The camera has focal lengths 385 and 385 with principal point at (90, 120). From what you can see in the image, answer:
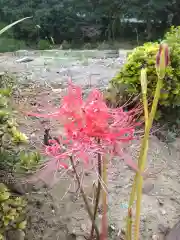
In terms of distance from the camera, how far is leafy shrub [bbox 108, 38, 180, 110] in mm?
3281

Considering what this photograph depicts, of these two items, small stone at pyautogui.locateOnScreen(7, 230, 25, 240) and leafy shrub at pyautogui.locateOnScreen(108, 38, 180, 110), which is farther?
leafy shrub at pyautogui.locateOnScreen(108, 38, 180, 110)

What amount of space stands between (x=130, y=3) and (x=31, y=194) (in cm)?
942

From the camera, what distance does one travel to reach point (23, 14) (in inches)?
441

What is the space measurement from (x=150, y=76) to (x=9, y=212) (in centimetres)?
188

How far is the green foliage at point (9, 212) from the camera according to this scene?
1790 millimetres

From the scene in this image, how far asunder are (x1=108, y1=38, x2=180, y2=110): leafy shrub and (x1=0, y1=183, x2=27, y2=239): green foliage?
5.57 ft

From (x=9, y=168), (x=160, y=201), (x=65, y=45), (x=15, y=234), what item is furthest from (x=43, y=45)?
(x=15, y=234)

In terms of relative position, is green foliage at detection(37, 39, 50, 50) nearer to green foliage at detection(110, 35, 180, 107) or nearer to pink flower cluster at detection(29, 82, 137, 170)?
green foliage at detection(110, 35, 180, 107)

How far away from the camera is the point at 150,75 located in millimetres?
3271

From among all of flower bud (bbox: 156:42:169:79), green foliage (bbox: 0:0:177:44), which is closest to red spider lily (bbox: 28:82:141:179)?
flower bud (bbox: 156:42:169:79)

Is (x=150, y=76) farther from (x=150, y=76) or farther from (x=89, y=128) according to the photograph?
(x=89, y=128)

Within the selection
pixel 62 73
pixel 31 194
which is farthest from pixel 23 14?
pixel 31 194

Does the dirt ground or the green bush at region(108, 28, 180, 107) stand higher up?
the green bush at region(108, 28, 180, 107)

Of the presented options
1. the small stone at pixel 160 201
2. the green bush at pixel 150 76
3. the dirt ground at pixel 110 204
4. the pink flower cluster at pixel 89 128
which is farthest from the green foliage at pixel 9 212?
the green bush at pixel 150 76
